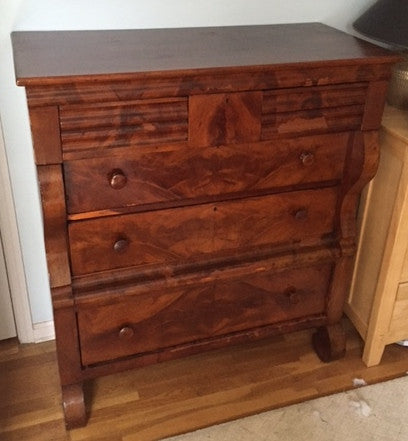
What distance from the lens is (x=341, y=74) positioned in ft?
4.85

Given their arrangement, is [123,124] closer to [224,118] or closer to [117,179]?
[117,179]

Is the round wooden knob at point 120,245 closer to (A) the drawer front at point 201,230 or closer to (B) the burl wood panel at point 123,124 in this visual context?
(A) the drawer front at point 201,230

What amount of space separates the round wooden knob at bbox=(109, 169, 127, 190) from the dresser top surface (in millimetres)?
250

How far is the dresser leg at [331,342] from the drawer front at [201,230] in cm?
38

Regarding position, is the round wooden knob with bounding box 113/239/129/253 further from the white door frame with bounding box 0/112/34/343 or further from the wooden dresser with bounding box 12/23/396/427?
the white door frame with bounding box 0/112/34/343

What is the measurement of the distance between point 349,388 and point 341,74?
1037 millimetres

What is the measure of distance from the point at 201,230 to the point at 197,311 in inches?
Result: 10.9

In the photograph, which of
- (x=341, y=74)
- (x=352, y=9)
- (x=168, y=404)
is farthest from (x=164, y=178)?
(x=352, y=9)

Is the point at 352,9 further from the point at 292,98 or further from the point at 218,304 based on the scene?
the point at 218,304

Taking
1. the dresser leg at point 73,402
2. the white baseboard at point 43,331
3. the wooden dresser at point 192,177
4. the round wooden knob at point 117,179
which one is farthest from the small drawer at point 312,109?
the white baseboard at point 43,331

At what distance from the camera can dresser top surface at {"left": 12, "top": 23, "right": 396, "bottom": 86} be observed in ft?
4.33

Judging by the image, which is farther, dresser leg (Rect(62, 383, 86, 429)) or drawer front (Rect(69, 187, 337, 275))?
dresser leg (Rect(62, 383, 86, 429))

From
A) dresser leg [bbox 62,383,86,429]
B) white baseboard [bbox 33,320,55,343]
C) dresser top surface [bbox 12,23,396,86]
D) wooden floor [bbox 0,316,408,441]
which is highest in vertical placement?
dresser top surface [bbox 12,23,396,86]

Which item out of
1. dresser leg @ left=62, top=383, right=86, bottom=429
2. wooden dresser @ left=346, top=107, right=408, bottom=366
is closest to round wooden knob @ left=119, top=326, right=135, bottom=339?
dresser leg @ left=62, top=383, right=86, bottom=429
